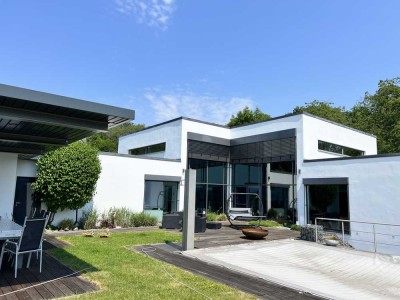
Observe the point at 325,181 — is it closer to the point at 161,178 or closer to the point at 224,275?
the point at 161,178

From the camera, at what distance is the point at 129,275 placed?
6062 millimetres

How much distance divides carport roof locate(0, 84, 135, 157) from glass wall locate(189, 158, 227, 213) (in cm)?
1227

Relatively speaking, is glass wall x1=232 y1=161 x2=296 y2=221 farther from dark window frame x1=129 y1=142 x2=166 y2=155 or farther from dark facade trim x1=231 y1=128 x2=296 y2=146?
dark window frame x1=129 y1=142 x2=166 y2=155

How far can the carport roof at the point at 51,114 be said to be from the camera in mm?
4848

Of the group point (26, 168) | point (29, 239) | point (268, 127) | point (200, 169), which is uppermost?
point (268, 127)

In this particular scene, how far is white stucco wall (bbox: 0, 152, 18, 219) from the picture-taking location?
10.9 meters

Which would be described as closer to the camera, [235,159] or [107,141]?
[235,159]

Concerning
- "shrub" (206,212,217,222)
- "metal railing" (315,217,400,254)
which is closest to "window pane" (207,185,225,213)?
"shrub" (206,212,217,222)

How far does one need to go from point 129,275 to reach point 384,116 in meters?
33.0

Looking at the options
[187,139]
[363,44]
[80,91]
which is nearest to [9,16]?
[80,91]

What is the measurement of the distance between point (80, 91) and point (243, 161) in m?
11.4

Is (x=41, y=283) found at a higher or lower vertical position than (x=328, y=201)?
lower

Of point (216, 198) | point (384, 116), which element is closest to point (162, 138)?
point (216, 198)

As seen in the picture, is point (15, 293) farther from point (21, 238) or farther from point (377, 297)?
Result: point (377, 297)
